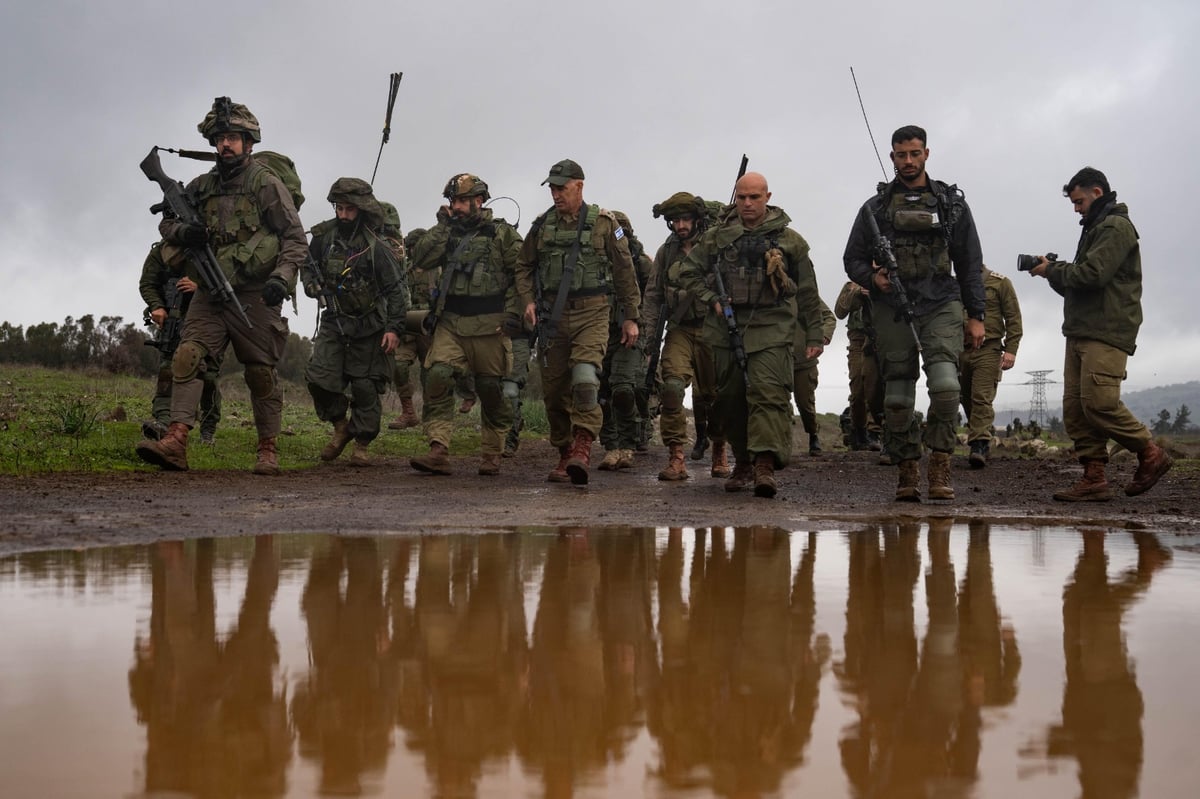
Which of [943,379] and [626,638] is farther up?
[943,379]

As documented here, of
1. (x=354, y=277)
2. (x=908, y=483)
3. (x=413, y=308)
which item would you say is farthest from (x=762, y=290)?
(x=413, y=308)

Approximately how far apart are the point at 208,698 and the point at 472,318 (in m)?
7.83

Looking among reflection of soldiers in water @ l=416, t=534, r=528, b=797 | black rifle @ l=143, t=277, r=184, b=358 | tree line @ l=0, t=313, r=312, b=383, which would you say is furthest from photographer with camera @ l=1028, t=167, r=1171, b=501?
tree line @ l=0, t=313, r=312, b=383

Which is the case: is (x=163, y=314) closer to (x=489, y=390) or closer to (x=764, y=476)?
(x=489, y=390)

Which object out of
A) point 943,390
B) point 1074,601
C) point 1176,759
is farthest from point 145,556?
point 943,390

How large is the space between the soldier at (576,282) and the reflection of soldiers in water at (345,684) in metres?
5.65

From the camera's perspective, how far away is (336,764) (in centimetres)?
195

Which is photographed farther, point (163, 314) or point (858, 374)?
point (858, 374)

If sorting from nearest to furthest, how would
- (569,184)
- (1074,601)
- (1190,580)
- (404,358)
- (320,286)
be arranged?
(1074,601) → (1190,580) → (569,184) → (320,286) → (404,358)

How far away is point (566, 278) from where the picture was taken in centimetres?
941

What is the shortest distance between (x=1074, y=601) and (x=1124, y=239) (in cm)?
531

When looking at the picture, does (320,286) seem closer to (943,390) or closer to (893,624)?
(943,390)

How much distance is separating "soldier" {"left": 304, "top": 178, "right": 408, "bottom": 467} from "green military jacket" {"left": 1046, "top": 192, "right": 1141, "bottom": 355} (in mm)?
5330

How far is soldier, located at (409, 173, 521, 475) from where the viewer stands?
9.94 meters
